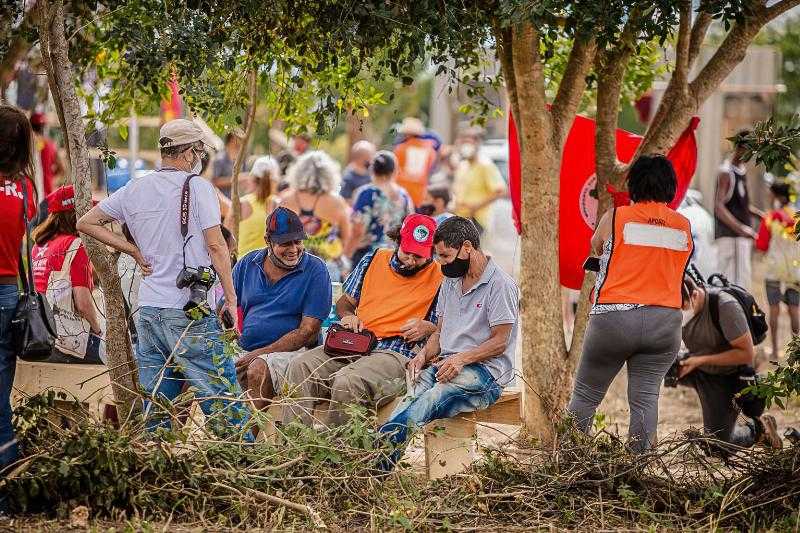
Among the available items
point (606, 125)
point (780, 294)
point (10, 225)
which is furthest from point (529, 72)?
point (780, 294)

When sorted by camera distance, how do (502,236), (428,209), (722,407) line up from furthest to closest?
(502,236)
(428,209)
(722,407)

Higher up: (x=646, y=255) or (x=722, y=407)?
(x=646, y=255)

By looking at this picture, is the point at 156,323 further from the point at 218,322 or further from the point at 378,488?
the point at 378,488

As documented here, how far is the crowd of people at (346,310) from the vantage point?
19.5 ft

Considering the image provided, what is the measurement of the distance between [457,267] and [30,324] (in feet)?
7.52

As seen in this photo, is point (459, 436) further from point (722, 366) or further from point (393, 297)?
point (722, 366)

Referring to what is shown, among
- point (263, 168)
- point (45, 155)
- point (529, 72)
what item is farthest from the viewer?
point (45, 155)

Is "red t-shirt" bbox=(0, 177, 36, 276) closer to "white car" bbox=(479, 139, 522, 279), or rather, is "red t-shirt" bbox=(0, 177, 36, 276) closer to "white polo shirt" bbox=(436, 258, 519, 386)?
"white polo shirt" bbox=(436, 258, 519, 386)

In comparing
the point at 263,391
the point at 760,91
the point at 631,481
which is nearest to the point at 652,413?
the point at 631,481

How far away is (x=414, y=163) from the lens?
1507 centimetres

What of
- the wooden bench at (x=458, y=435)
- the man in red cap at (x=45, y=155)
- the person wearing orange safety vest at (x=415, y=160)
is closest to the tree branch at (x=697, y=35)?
the wooden bench at (x=458, y=435)

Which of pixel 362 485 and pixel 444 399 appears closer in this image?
pixel 362 485

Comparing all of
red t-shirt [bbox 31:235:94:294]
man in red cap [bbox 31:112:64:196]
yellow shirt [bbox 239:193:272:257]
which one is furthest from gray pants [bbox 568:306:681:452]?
man in red cap [bbox 31:112:64:196]

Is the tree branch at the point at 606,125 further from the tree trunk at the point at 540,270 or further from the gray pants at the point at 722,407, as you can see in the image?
the gray pants at the point at 722,407
